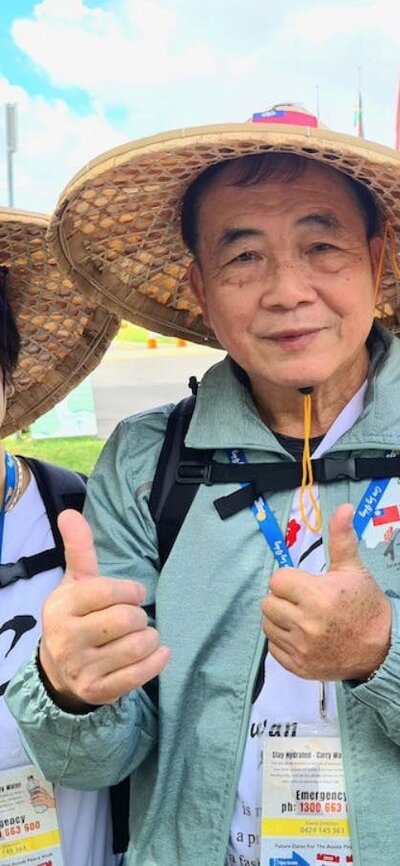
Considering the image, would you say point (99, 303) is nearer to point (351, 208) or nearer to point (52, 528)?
point (52, 528)

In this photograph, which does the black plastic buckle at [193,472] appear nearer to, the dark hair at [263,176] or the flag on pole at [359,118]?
the dark hair at [263,176]

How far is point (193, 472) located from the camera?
4.57 feet

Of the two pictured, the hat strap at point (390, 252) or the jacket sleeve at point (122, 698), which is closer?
the jacket sleeve at point (122, 698)

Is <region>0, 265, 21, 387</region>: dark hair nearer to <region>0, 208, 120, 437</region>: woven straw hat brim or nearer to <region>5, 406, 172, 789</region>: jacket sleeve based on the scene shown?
<region>0, 208, 120, 437</region>: woven straw hat brim

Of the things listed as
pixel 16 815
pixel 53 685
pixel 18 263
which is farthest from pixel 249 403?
pixel 16 815

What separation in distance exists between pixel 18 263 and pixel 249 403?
0.69m

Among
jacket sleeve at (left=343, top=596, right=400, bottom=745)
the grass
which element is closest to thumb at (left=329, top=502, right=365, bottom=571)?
jacket sleeve at (left=343, top=596, right=400, bottom=745)

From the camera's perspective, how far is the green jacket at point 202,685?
118 centimetres

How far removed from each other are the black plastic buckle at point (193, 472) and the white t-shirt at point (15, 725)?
1.11ft

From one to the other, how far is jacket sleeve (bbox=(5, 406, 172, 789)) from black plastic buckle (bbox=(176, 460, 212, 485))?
0.05 meters

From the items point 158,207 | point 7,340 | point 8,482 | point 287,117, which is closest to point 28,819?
point 8,482

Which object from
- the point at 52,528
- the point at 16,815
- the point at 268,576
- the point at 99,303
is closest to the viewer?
the point at 268,576

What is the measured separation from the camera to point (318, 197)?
4.36 ft

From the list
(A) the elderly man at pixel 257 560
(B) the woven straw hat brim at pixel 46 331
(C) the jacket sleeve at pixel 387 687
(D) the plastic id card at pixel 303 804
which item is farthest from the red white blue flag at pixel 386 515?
(B) the woven straw hat brim at pixel 46 331
